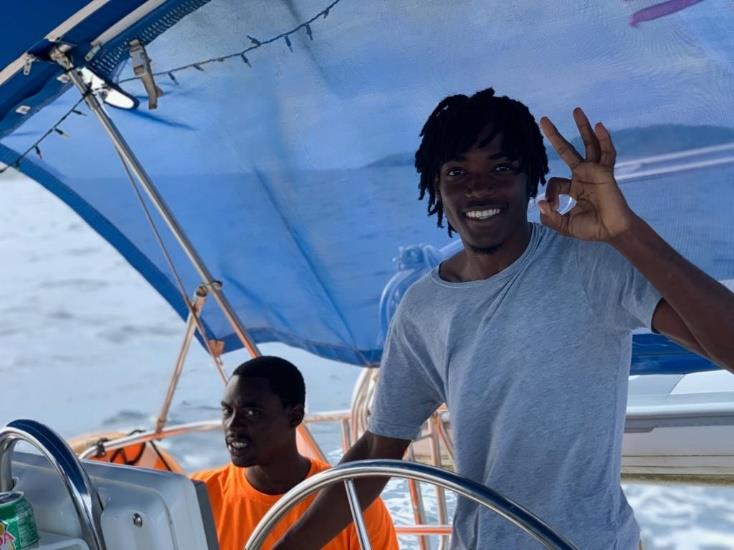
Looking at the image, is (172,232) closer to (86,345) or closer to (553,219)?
(553,219)

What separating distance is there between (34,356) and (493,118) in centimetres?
951

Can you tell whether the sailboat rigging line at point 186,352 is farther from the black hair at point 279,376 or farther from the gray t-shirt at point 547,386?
the gray t-shirt at point 547,386

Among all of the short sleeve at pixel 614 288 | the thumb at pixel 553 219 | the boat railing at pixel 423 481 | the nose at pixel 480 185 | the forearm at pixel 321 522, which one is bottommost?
the forearm at pixel 321 522

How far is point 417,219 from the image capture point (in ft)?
7.02

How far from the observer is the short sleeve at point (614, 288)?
1146 millimetres

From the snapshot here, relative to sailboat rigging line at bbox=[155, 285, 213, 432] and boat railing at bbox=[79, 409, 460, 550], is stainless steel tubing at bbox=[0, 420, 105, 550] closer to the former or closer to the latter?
sailboat rigging line at bbox=[155, 285, 213, 432]

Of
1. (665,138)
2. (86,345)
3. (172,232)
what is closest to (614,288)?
(665,138)

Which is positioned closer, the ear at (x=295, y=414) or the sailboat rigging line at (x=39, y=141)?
the ear at (x=295, y=414)

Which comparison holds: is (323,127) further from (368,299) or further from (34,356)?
(34,356)

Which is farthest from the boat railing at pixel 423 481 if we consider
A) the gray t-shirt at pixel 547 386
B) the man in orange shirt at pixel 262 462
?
the man in orange shirt at pixel 262 462

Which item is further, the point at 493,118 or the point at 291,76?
the point at 291,76

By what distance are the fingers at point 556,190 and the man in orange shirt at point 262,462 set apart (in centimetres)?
79

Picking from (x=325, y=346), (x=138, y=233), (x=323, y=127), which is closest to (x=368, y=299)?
(x=325, y=346)

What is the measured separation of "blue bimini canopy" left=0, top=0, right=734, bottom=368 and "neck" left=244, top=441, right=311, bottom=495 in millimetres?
464
